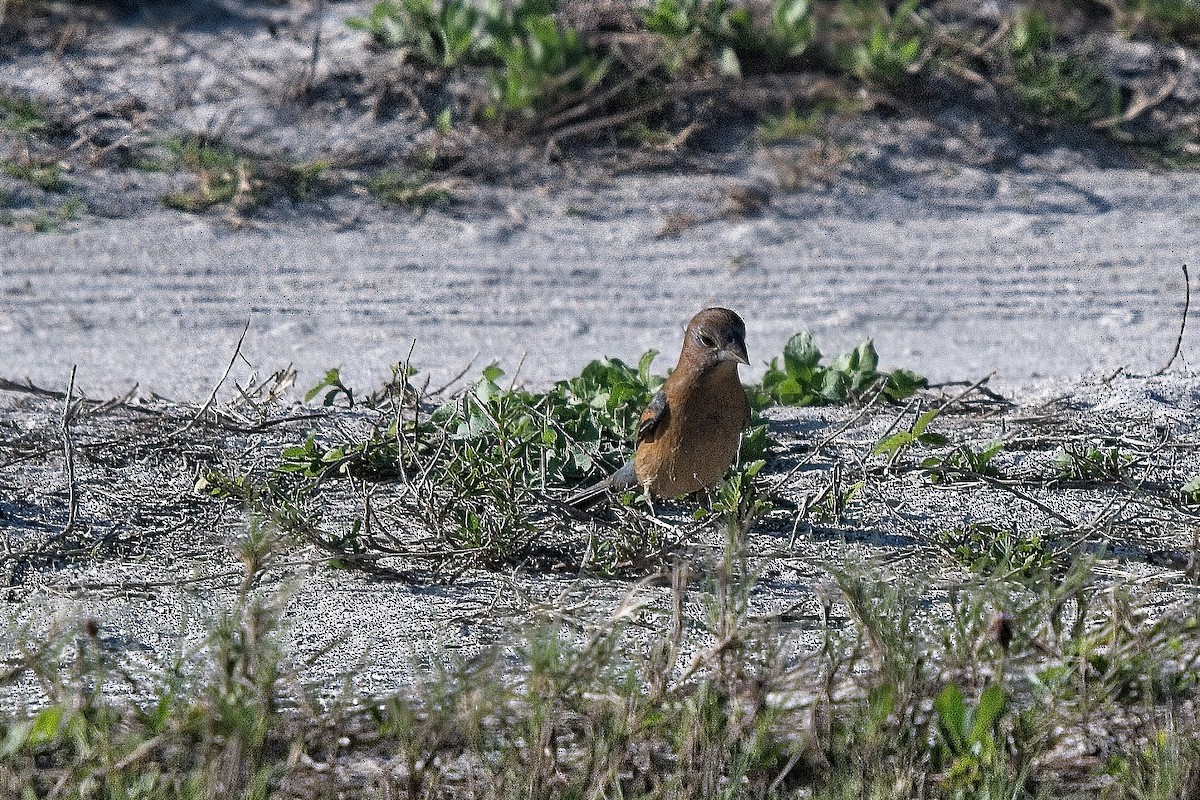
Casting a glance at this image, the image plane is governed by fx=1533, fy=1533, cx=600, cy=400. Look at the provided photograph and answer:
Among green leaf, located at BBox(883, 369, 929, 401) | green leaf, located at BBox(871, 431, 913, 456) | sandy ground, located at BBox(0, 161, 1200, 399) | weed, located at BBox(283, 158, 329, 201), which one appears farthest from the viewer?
weed, located at BBox(283, 158, 329, 201)

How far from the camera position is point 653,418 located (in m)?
4.71

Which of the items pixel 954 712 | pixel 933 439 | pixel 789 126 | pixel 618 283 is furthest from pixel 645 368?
pixel 789 126

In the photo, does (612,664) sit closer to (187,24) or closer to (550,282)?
(550,282)

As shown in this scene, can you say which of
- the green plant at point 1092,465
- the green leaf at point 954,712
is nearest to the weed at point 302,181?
the green plant at point 1092,465

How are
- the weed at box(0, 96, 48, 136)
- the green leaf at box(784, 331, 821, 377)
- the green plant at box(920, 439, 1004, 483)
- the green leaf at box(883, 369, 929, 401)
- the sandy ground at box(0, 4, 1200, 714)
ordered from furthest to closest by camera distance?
the weed at box(0, 96, 48, 136), the sandy ground at box(0, 4, 1200, 714), the green leaf at box(784, 331, 821, 377), the green leaf at box(883, 369, 929, 401), the green plant at box(920, 439, 1004, 483)

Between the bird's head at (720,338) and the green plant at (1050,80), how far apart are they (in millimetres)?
4981

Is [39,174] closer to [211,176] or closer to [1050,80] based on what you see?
[211,176]

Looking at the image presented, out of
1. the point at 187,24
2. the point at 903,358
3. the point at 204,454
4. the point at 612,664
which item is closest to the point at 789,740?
the point at 612,664

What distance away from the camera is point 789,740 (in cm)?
324

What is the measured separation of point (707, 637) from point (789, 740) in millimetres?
642

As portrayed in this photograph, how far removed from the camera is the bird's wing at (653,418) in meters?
4.68

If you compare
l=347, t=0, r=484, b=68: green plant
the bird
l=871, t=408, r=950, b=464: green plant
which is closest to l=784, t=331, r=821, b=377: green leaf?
l=871, t=408, r=950, b=464: green plant

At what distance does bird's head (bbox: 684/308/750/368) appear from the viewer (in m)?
4.59

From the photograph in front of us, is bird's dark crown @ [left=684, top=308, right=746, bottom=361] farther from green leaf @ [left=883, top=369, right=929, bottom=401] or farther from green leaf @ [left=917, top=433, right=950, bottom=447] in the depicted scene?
green leaf @ [left=883, top=369, right=929, bottom=401]
